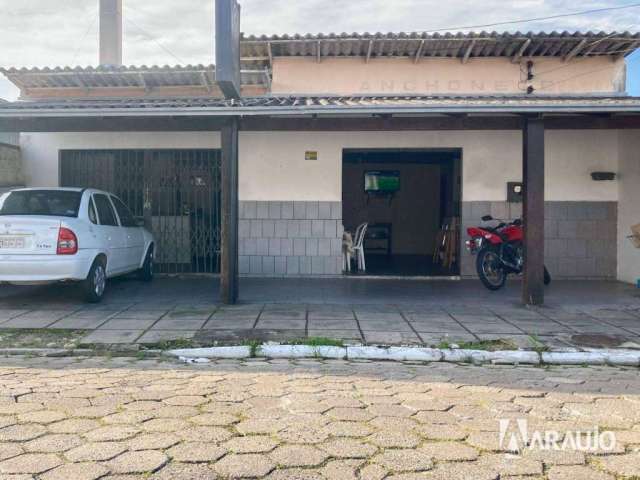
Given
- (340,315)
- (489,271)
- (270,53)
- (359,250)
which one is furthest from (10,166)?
(489,271)

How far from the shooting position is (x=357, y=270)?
488 inches

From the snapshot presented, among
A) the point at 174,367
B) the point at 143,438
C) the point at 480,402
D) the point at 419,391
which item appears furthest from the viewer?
the point at 174,367

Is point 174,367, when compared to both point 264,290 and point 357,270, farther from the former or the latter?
point 357,270

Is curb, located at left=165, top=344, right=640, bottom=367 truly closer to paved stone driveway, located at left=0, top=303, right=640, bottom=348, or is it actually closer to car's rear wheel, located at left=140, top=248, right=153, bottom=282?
paved stone driveway, located at left=0, top=303, right=640, bottom=348

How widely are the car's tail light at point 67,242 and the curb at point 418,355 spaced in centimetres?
256

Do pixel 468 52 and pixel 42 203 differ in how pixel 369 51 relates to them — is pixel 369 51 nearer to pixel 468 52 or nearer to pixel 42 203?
pixel 468 52

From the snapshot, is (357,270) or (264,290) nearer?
(264,290)

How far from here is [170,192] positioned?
1183cm

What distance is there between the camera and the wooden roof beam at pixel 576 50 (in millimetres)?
11143

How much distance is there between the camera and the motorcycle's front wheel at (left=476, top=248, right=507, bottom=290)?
9.80 metres

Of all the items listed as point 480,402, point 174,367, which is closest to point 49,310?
point 174,367

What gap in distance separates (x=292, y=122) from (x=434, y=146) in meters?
3.75

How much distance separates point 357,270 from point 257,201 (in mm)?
2631

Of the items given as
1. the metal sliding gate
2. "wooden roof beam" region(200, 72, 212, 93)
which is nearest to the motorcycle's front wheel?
the metal sliding gate
